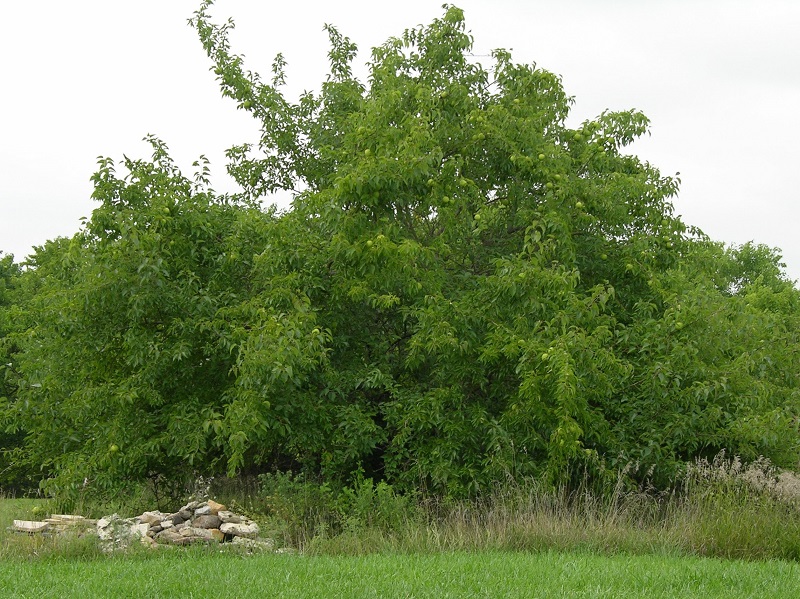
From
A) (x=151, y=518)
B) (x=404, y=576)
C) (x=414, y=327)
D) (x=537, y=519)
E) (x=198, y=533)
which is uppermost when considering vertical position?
(x=414, y=327)

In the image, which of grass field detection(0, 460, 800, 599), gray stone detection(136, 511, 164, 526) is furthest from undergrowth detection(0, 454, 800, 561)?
gray stone detection(136, 511, 164, 526)

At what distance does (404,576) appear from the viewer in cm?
780

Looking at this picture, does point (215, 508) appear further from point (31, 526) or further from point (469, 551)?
point (469, 551)

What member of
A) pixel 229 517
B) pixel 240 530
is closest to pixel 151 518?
pixel 229 517

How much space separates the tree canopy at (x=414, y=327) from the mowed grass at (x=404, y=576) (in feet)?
6.89

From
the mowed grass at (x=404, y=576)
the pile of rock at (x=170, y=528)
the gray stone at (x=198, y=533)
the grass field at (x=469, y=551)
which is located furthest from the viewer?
the gray stone at (x=198, y=533)

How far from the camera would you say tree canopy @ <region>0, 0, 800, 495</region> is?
11328mm

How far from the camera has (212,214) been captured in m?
13.1

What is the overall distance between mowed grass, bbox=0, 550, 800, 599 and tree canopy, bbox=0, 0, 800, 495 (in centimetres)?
210

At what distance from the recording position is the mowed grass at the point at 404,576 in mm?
7242

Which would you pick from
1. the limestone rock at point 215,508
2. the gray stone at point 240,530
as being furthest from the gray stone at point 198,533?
the limestone rock at point 215,508

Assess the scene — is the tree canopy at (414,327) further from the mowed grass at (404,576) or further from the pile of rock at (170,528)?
the mowed grass at (404,576)

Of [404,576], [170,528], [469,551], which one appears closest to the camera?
[404,576]

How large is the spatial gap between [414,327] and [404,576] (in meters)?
4.41
